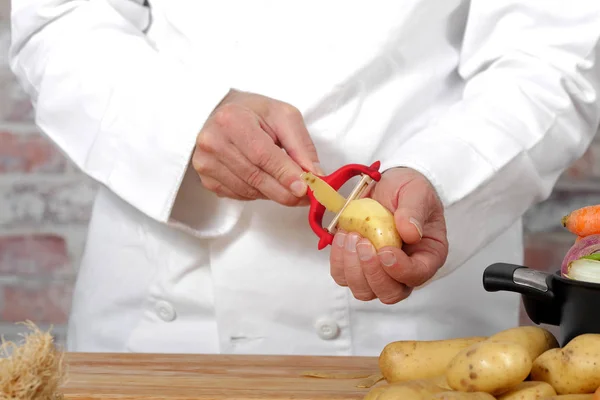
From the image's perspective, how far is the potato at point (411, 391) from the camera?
54cm

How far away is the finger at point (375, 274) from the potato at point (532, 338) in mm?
91

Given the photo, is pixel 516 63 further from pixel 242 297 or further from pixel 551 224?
pixel 551 224

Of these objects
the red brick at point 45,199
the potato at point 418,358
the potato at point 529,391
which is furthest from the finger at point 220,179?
the red brick at point 45,199

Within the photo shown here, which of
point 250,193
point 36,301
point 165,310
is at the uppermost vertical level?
point 250,193

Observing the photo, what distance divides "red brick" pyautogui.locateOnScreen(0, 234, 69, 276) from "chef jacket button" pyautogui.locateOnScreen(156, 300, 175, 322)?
1.67 ft

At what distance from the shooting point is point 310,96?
2.81ft

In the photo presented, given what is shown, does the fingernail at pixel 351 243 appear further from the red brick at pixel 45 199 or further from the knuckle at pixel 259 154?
the red brick at pixel 45 199

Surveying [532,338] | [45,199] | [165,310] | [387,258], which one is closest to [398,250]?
[387,258]

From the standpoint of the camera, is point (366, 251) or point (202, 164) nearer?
point (366, 251)

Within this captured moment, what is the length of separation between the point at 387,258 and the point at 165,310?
37 centimetres

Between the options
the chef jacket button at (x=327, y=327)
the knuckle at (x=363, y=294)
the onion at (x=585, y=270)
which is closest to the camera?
the onion at (x=585, y=270)

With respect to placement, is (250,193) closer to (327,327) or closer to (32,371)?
(327,327)

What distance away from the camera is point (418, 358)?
2.09 feet

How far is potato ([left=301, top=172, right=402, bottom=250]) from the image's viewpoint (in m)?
0.65
